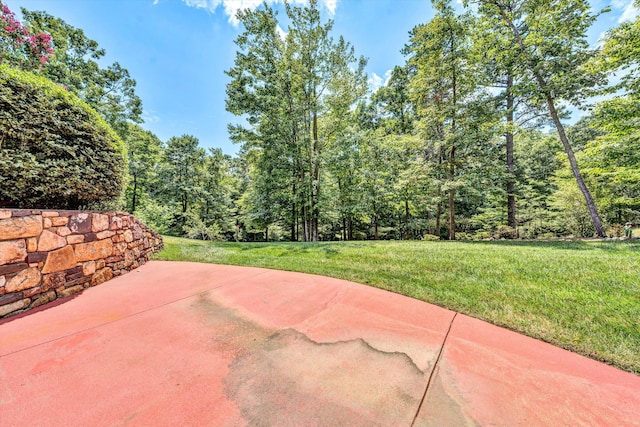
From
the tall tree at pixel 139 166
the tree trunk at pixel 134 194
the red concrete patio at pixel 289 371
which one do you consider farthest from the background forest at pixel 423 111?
the red concrete patio at pixel 289 371

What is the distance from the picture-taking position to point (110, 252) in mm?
3680

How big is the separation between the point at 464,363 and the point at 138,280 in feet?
14.6

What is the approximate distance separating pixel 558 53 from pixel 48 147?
13913 millimetres

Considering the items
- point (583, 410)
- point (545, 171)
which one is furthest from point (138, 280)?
point (545, 171)

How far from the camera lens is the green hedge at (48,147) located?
2799 millimetres

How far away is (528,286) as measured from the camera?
315 centimetres

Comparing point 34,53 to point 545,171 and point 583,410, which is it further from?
point 545,171

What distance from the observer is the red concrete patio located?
125cm

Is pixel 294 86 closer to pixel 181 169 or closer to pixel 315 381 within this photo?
pixel 181 169

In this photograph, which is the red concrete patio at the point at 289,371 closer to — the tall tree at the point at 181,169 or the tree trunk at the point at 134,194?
the tall tree at the point at 181,169

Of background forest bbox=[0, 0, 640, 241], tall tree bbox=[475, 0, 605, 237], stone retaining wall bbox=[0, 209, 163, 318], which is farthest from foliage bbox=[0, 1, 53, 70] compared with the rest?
tall tree bbox=[475, 0, 605, 237]

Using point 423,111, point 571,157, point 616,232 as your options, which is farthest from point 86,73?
point 616,232

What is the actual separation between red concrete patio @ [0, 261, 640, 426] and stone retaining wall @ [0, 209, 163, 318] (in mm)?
299

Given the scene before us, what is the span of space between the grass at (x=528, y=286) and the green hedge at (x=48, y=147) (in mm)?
2414
